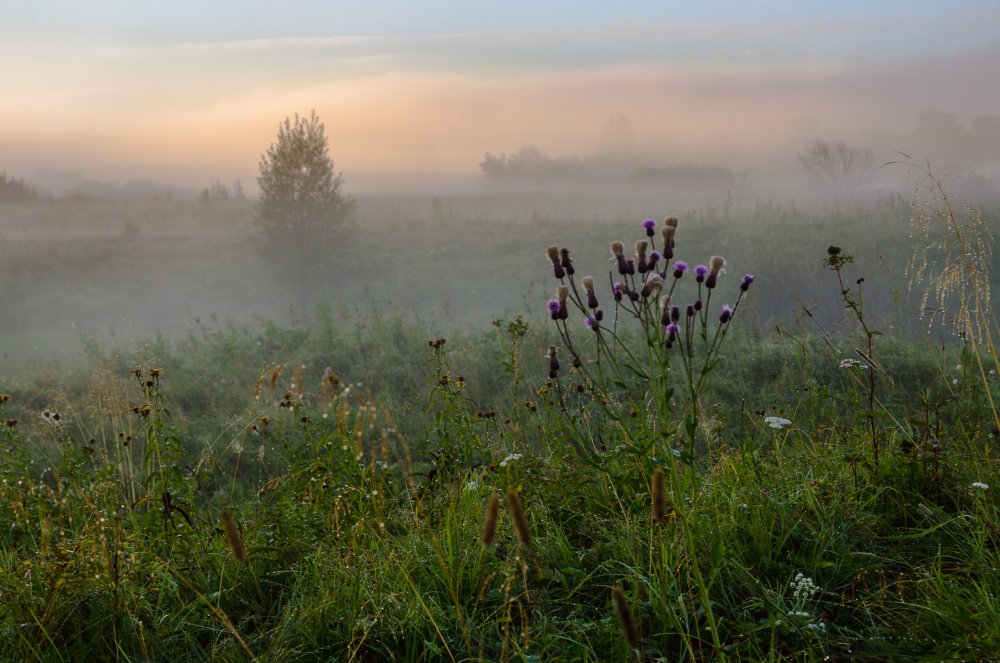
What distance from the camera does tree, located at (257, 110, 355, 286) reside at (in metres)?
20.6

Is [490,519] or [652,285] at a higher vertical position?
[652,285]

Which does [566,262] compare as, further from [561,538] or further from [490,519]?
[490,519]

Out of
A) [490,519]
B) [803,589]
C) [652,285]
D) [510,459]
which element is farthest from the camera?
[510,459]

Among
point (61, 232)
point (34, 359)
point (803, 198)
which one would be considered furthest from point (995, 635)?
point (803, 198)

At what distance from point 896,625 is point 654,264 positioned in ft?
5.93

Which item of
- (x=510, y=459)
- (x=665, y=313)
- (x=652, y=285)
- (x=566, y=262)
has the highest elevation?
(x=566, y=262)

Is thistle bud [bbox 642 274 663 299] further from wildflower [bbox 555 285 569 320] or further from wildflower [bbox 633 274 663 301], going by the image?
wildflower [bbox 555 285 569 320]

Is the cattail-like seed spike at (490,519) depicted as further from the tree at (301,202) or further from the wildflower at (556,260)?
the tree at (301,202)

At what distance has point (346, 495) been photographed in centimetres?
351

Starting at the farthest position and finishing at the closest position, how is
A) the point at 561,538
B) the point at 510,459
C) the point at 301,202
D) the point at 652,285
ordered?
the point at 301,202
the point at 510,459
the point at 652,285
the point at 561,538

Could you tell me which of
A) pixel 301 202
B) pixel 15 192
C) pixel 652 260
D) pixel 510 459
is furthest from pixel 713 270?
pixel 15 192

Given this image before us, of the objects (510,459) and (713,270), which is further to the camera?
(510,459)

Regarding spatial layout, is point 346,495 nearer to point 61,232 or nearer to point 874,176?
point 61,232

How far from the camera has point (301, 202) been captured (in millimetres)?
20906
